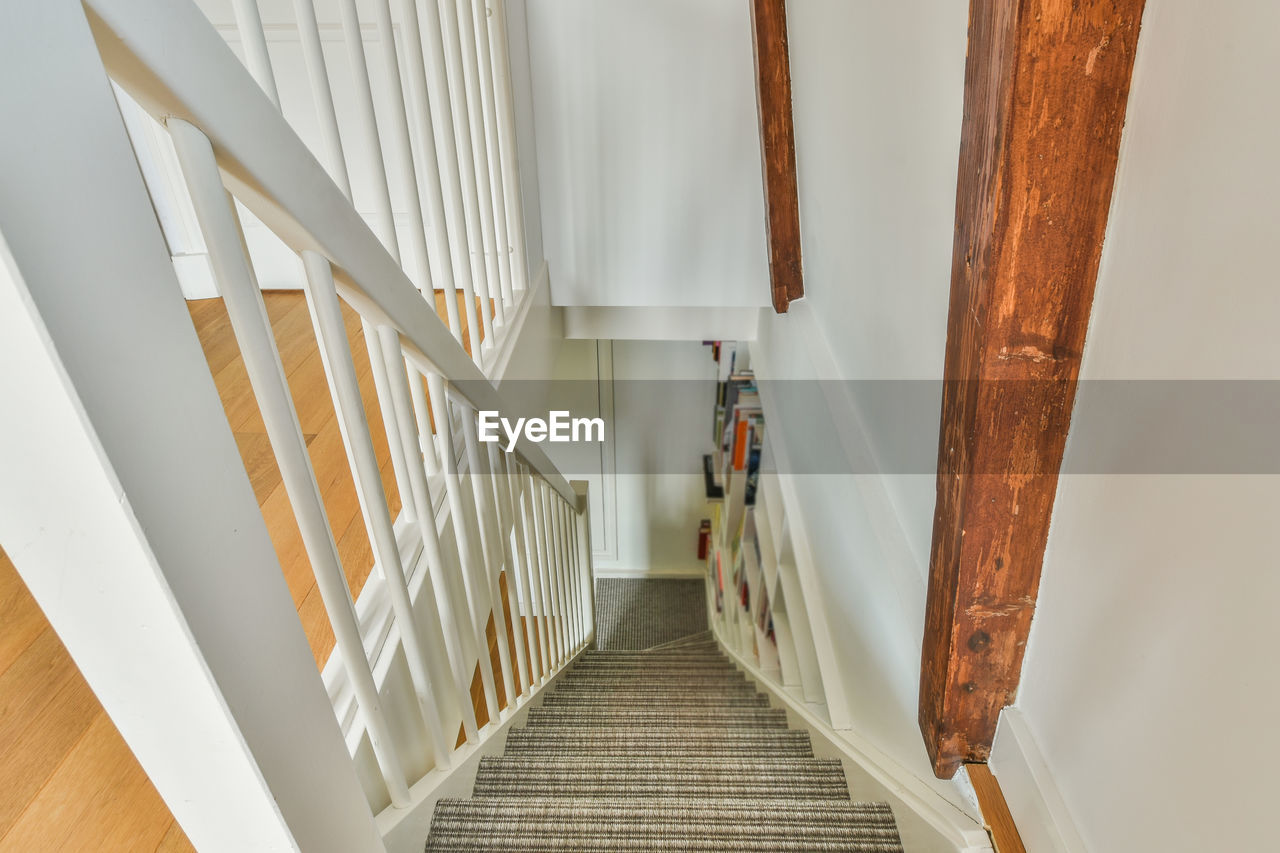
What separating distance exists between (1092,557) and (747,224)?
2.18 metres

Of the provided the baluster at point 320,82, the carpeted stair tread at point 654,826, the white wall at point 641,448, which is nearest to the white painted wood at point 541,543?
the carpeted stair tread at point 654,826

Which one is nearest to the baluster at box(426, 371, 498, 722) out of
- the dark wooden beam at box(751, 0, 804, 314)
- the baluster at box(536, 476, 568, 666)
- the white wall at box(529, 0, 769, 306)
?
the baluster at box(536, 476, 568, 666)

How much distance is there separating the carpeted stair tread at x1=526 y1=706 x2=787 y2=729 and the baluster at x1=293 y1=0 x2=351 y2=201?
1.43m

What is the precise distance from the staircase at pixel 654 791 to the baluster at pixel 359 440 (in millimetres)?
255

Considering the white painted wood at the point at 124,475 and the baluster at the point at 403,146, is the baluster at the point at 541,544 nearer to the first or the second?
the baluster at the point at 403,146

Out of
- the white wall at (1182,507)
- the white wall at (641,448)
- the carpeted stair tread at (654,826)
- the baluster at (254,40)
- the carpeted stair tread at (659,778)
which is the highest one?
the baluster at (254,40)

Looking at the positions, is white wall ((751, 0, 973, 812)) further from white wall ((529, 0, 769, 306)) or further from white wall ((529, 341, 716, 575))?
white wall ((529, 341, 716, 575))

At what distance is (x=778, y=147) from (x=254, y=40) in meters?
1.79

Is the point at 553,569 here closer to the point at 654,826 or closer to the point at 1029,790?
the point at 654,826

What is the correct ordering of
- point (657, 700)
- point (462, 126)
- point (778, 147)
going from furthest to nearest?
point (657, 700)
point (778, 147)
point (462, 126)

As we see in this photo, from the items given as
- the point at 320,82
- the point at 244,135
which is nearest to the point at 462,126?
the point at 320,82

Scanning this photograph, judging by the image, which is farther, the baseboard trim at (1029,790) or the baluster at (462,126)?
the baluster at (462,126)

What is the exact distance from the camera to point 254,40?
868mm

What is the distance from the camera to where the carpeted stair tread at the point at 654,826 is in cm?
116
